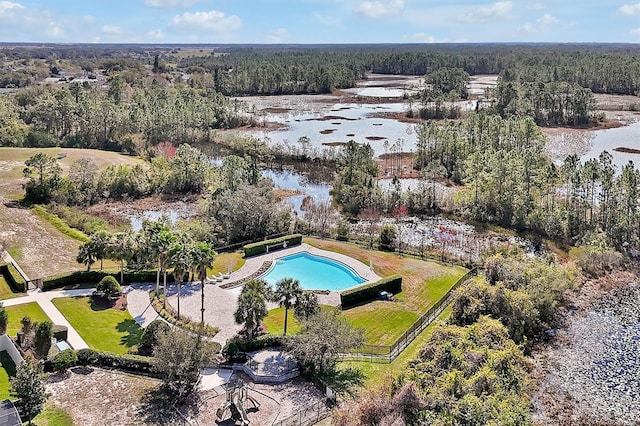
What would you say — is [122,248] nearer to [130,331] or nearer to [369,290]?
[130,331]

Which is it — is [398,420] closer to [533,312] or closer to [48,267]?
[533,312]

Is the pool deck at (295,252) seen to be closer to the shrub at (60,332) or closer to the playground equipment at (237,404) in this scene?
the shrub at (60,332)

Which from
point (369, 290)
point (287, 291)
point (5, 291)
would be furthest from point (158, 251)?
point (369, 290)

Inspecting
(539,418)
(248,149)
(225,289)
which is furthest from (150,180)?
(539,418)

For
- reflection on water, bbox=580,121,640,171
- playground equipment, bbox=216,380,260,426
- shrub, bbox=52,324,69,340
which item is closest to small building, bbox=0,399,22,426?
shrub, bbox=52,324,69,340

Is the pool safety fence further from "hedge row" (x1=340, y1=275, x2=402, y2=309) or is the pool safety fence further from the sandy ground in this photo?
the sandy ground
